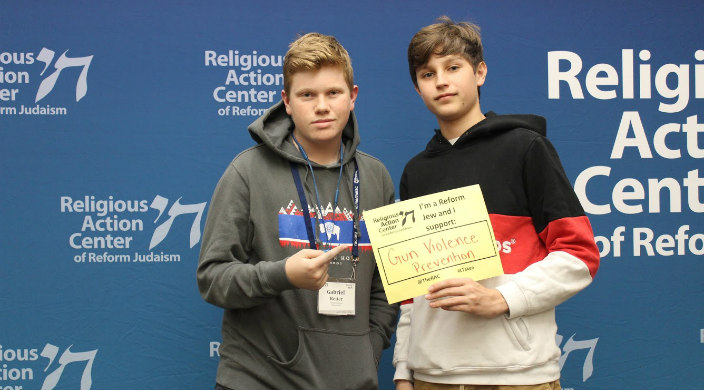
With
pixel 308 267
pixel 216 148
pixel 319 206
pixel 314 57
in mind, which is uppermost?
pixel 314 57

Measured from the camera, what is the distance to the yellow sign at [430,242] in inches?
64.2

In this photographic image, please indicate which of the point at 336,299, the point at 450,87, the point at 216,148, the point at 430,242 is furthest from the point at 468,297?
the point at 216,148

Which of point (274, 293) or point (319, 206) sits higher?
point (319, 206)

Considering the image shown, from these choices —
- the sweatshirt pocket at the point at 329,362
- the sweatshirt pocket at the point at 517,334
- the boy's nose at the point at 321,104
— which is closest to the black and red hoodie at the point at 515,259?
the sweatshirt pocket at the point at 517,334

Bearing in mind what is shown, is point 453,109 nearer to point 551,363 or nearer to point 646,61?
point 551,363

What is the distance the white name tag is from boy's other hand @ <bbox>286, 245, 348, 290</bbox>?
Result: 18 centimetres

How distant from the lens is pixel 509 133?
1774mm

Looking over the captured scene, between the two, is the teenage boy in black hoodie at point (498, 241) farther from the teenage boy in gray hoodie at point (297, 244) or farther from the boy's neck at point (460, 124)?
the teenage boy in gray hoodie at point (297, 244)

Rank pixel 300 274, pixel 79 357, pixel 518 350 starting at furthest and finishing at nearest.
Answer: pixel 79 357 → pixel 518 350 → pixel 300 274

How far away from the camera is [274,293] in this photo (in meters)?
1.59

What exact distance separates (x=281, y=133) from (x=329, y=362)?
2.26ft

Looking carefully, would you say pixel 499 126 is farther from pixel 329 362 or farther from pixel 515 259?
pixel 329 362

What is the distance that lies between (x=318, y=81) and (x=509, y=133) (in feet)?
1.92

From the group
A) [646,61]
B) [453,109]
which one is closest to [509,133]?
[453,109]
